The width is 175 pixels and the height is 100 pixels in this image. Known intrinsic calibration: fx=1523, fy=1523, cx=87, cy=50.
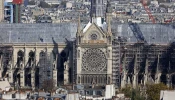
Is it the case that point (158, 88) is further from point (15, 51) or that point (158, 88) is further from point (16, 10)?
point (16, 10)

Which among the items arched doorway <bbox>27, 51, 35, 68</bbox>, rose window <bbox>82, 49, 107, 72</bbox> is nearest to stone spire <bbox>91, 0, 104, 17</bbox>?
rose window <bbox>82, 49, 107, 72</bbox>

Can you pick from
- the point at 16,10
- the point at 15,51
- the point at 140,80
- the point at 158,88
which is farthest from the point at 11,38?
the point at 16,10

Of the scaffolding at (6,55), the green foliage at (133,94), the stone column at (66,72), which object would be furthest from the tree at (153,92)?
the scaffolding at (6,55)

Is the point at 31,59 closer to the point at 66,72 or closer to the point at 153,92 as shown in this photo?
the point at 66,72

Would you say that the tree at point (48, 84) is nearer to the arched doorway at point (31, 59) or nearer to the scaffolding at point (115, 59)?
the scaffolding at point (115, 59)

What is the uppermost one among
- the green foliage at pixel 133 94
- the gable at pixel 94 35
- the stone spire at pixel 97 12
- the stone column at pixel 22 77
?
the stone spire at pixel 97 12

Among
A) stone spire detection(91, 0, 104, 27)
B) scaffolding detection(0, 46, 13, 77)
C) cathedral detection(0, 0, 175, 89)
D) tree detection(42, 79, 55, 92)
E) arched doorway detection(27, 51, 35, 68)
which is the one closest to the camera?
tree detection(42, 79, 55, 92)

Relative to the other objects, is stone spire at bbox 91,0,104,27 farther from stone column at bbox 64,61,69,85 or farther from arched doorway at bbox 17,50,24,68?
arched doorway at bbox 17,50,24,68

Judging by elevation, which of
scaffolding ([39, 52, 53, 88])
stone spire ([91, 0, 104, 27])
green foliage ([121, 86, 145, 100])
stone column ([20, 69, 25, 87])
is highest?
stone spire ([91, 0, 104, 27])
